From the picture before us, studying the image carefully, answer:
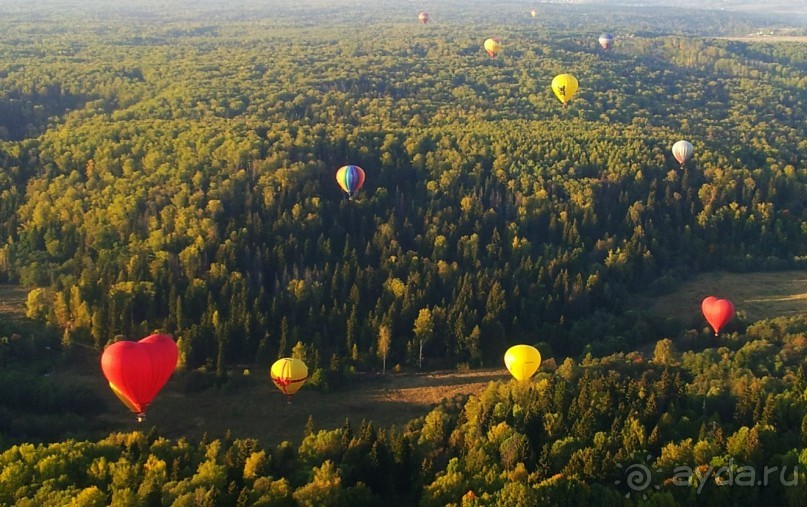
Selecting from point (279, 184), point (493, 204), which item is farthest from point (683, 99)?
point (279, 184)

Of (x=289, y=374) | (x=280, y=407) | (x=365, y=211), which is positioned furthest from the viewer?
(x=365, y=211)

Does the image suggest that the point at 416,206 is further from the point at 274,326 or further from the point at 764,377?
the point at 764,377

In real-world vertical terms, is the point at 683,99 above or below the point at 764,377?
above

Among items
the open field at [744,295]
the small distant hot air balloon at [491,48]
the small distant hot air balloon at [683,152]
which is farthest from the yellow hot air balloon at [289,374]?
the small distant hot air balloon at [491,48]

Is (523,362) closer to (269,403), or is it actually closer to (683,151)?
(269,403)

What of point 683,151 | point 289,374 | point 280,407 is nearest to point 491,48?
point 683,151

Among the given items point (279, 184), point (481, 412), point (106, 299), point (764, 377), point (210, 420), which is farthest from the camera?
point (279, 184)

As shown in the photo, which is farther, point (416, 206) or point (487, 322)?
point (416, 206)
